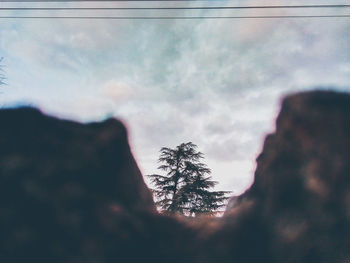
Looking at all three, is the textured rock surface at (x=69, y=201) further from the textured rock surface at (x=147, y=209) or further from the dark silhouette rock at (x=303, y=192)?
the dark silhouette rock at (x=303, y=192)

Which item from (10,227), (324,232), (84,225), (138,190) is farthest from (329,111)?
(10,227)

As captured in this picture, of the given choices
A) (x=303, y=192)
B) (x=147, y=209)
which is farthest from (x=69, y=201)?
(x=303, y=192)

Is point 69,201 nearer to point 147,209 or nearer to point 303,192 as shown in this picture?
point 147,209

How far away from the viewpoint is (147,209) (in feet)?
35.9

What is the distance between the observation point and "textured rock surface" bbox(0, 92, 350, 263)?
7.48m

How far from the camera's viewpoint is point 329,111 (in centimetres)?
970

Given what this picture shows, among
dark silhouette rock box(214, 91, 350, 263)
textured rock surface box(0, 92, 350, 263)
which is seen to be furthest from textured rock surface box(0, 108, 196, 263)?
dark silhouette rock box(214, 91, 350, 263)

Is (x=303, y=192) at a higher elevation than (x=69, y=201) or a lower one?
lower

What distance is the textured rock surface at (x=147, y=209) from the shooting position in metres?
7.48

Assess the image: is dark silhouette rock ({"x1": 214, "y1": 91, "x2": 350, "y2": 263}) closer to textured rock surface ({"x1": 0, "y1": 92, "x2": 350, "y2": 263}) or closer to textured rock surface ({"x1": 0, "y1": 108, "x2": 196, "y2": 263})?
textured rock surface ({"x1": 0, "y1": 92, "x2": 350, "y2": 263})

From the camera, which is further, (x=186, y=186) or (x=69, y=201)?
(x=186, y=186)

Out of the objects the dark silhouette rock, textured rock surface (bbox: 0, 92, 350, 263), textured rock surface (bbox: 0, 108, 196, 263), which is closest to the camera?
textured rock surface (bbox: 0, 108, 196, 263)

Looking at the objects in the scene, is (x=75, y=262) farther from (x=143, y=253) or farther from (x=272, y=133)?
(x=272, y=133)

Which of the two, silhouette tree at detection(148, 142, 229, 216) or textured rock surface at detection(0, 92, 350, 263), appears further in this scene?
silhouette tree at detection(148, 142, 229, 216)
